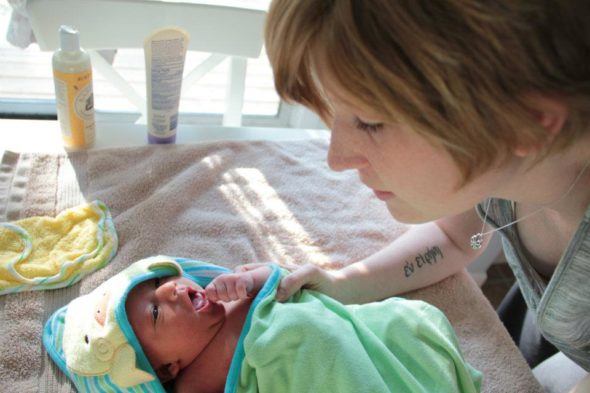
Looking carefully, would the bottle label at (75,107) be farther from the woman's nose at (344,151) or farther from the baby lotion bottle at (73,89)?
the woman's nose at (344,151)

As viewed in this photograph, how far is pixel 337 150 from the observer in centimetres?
61

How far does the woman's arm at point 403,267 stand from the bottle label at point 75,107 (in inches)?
20.5

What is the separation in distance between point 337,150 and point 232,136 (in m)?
0.67

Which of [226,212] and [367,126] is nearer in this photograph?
[367,126]

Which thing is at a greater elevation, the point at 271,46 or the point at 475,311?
the point at 271,46

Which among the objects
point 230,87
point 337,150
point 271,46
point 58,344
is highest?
point 271,46

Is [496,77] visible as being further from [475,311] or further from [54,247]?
[54,247]

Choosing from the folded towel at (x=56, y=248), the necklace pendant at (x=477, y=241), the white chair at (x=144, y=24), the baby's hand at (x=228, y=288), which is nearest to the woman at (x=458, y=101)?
the necklace pendant at (x=477, y=241)

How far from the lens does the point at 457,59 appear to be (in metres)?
0.43

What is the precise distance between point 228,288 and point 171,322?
0.31 feet

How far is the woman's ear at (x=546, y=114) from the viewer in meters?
0.47

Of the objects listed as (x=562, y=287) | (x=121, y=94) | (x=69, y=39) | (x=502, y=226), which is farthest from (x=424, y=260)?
(x=121, y=94)

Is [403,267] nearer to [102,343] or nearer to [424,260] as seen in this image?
[424,260]

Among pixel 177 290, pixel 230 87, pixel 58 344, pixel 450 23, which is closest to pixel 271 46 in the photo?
pixel 450 23
